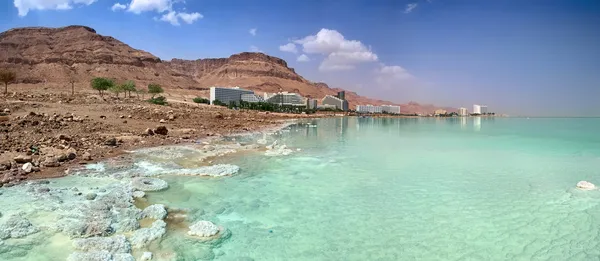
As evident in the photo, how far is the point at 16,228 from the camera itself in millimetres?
6945

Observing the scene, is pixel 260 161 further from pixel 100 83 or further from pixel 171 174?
pixel 100 83

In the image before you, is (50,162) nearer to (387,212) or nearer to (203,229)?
(203,229)

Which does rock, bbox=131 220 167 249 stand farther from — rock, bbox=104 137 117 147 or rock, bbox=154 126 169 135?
rock, bbox=154 126 169 135

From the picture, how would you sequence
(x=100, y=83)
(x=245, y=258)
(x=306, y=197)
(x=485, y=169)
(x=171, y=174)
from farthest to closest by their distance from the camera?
1. (x=100, y=83)
2. (x=485, y=169)
3. (x=171, y=174)
4. (x=306, y=197)
5. (x=245, y=258)

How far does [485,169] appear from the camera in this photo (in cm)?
1672

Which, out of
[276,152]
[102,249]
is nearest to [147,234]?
[102,249]

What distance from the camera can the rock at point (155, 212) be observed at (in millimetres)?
8221

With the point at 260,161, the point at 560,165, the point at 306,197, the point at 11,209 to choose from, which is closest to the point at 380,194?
the point at 306,197

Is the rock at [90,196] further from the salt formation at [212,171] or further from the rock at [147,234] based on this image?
the salt formation at [212,171]

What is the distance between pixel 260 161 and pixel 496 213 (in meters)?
10.3

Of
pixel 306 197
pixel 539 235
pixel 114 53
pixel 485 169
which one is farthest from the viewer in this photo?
pixel 114 53

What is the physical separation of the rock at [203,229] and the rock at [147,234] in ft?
1.91

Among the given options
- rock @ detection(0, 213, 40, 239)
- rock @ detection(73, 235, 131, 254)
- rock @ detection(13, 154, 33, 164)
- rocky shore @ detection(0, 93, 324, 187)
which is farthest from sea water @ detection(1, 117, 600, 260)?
rock @ detection(13, 154, 33, 164)

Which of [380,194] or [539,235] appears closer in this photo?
[539,235]
